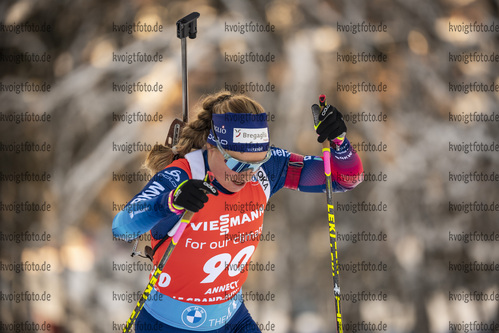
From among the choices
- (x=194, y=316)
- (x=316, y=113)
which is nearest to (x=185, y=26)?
(x=316, y=113)

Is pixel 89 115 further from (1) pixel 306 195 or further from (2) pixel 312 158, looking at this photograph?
(2) pixel 312 158

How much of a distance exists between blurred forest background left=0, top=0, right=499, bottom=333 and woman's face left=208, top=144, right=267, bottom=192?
2.20m

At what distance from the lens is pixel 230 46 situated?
13.2ft

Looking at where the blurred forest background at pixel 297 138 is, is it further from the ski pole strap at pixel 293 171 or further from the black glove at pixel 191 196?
the black glove at pixel 191 196

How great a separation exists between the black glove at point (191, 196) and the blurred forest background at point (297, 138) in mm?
2418

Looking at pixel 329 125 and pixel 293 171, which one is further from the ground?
pixel 329 125

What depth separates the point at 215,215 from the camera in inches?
70.1

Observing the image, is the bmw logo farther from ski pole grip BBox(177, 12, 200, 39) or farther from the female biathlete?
ski pole grip BBox(177, 12, 200, 39)

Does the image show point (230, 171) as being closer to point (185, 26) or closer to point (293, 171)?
point (293, 171)

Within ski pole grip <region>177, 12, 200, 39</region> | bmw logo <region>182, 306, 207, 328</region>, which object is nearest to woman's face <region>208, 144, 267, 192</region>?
bmw logo <region>182, 306, 207, 328</region>

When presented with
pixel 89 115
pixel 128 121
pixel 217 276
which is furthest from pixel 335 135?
pixel 89 115

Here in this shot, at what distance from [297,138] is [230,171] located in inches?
90.4

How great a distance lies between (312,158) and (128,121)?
225 centimetres

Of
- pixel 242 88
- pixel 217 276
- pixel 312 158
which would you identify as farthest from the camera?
pixel 242 88
